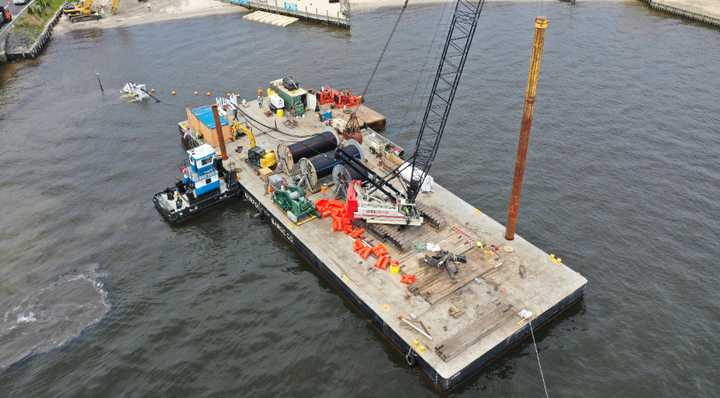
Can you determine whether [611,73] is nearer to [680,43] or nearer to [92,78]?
[680,43]

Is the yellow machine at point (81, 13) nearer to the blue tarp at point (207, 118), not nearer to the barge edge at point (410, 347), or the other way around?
the blue tarp at point (207, 118)

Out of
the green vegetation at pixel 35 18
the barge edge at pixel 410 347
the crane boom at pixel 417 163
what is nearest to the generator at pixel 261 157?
the crane boom at pixel 417 163

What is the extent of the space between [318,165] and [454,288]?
708 inches

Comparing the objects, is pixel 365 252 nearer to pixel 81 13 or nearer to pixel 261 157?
pixel 261 157

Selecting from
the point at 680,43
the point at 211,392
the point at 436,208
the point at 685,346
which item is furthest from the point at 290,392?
the point at 680,43

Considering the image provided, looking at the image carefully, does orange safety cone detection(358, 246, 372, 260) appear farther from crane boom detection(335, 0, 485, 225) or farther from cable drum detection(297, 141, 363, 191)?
cable drum detection(297, 141, 363, 191)

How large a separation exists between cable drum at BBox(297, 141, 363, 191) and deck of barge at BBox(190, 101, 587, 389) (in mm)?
4180

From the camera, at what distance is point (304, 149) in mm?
47844

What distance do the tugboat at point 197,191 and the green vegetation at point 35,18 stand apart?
6725 cm

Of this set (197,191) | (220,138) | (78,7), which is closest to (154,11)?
(78,7)

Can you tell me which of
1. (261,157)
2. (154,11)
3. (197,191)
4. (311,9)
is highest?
(311,9)

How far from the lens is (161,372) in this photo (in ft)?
108

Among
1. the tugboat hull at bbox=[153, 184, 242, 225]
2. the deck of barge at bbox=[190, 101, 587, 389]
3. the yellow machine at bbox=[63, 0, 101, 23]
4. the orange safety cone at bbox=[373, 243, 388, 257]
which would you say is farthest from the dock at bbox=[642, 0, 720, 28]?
the yellow machine at bbox=[63, 0, 101, 23]

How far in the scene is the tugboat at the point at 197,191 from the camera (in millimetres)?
45612
